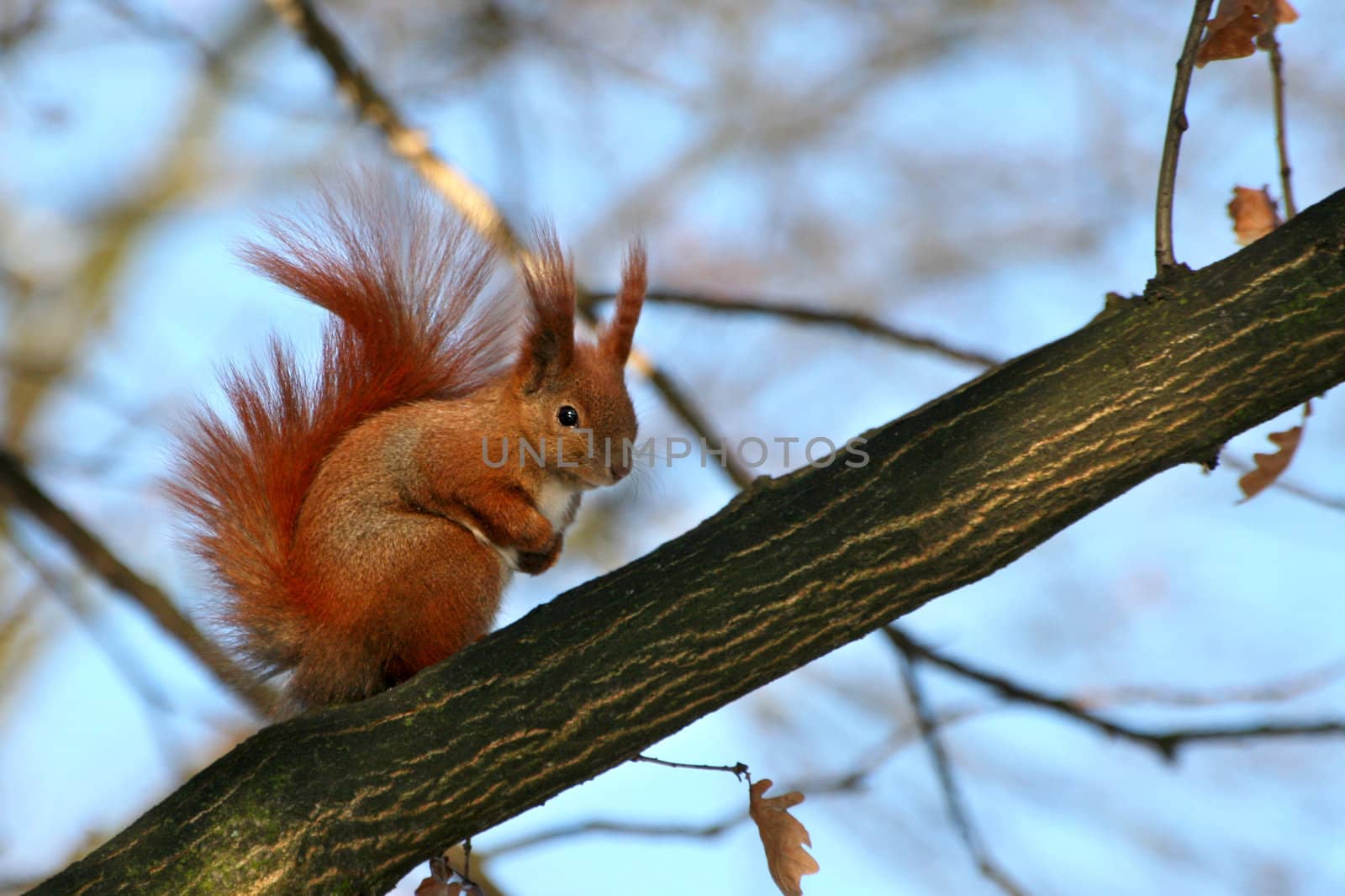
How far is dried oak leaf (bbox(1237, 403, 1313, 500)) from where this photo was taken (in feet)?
7.26

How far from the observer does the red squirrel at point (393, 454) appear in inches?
110

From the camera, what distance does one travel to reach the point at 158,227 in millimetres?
8180

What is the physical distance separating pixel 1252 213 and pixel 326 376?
213 centimetres

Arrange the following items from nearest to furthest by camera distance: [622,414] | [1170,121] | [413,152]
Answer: [1170,121] < [622,414] < [413,152]

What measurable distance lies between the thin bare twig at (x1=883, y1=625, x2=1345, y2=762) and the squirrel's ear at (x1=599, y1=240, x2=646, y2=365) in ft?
3.41

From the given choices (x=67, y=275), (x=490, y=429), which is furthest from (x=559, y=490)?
(x=67, y=275)

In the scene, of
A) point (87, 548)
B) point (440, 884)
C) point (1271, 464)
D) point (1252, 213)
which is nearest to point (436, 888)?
point (440, 884)

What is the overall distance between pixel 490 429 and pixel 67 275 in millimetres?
5760

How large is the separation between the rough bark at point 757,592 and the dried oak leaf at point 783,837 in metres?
0.25

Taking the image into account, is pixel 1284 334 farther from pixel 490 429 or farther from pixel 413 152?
pixel 413 152

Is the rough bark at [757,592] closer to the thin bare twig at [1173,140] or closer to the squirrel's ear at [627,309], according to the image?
the thin bare twig at [1173,140]

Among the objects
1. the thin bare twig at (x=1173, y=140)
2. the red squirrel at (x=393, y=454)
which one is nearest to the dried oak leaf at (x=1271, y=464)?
the thin bare twig at (x=1173, y=140)

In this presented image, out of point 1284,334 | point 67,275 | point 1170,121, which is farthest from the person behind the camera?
point 67,275

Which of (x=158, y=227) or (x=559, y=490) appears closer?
(x=559, y=490)
